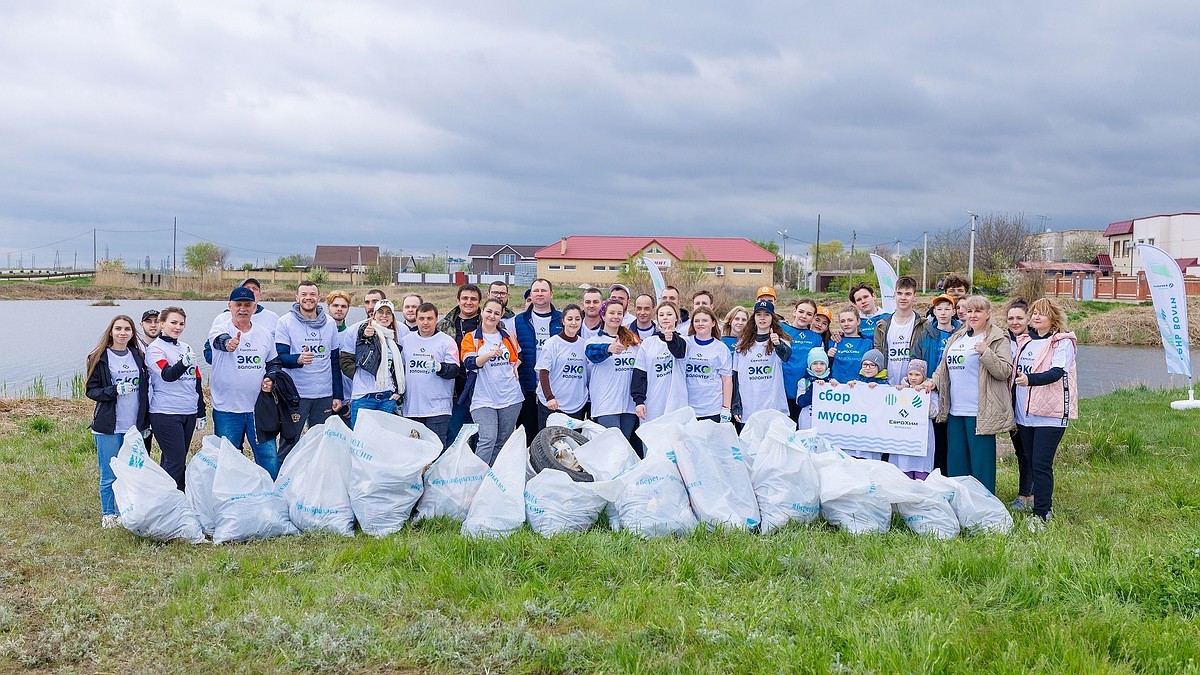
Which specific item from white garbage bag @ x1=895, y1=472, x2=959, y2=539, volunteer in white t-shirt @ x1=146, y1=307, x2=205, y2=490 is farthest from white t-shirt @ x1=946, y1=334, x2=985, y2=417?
volunteer in white t-shirt @ x1=146, y1=307, x2=205, y2=490

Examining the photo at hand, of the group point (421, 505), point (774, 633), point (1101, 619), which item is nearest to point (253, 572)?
point (421, 505)

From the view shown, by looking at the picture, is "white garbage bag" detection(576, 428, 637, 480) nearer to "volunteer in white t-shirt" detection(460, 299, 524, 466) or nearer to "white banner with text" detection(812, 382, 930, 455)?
"volunteer in white t-shirt" detection(460, 299, 524, 466)

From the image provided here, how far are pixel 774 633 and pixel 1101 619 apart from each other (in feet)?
4.75

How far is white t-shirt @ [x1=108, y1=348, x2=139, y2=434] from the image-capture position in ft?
20.1

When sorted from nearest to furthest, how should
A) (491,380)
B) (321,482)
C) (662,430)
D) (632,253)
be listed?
1. (321,482)
2. (662,430)
3. (491,380)
4. (632,253)

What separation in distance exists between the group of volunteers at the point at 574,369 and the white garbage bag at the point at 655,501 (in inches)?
60.0

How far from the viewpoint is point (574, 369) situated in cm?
719

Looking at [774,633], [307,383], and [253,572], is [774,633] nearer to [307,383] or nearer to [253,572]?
[253,572]

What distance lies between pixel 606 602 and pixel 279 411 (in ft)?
11.9

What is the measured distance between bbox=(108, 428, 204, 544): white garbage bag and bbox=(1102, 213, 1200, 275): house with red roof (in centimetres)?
7750

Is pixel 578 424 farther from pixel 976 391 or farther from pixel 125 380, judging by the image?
pixel 125 380

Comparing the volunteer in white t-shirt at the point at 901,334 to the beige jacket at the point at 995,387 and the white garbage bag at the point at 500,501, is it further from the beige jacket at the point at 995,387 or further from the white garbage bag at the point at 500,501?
the white garbage bag at the point at 500,501

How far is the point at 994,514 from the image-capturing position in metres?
5.63

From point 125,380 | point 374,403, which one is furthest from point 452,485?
point 125,380
